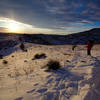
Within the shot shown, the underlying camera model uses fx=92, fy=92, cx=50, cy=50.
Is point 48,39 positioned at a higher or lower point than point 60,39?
lower

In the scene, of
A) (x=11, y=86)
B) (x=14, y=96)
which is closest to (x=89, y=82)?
(x=14, y=96)

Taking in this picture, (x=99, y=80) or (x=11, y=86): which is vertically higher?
(x=99, y=80)

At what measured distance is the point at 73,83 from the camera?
3.69 metres

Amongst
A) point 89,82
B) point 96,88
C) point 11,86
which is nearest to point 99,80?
point 89,82

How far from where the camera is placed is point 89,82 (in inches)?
143

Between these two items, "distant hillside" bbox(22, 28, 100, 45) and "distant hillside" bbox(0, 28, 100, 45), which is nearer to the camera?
"distant hillside" bbox(0, 28, 100, 45)

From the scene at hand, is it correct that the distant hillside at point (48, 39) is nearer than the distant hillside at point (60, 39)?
Yes

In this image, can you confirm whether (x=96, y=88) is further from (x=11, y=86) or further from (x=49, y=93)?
(x=11, y=86)

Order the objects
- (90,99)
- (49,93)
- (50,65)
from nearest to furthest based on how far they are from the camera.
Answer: (90,99) → (49,93) → (50,65)

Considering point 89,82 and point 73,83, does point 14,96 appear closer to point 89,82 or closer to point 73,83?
point 73,83

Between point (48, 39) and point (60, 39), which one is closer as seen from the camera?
point (48, 39)

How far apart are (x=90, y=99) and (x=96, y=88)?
26.3 inches

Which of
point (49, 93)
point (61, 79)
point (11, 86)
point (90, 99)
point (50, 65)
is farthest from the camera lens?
point (50, 65)

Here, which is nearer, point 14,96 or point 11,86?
point 14,96
